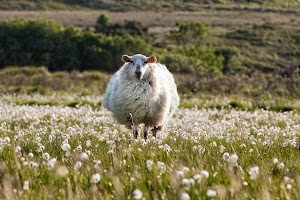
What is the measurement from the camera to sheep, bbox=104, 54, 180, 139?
10320mm

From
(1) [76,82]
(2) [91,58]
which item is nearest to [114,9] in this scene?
(2) [91,58]

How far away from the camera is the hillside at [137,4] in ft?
489

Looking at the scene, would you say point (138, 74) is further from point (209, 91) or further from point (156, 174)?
point (209, 91)

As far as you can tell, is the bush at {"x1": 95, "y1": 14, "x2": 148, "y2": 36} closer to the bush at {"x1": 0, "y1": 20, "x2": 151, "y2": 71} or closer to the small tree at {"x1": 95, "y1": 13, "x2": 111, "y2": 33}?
the small tree at {"x1": 95, "y1": 13, "x2": 111, "y2": 33}

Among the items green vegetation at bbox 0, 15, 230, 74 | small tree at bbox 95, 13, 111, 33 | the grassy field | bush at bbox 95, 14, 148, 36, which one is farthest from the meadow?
small tree at bbox 95, 13, 111, 33

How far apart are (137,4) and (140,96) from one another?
5795 inches

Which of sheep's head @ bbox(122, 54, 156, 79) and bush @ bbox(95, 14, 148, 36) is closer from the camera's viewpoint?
sheep's head @ bbox(122, 54, 156, 79)

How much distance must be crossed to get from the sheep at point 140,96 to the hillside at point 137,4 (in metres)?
136

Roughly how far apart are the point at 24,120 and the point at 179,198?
8.85m

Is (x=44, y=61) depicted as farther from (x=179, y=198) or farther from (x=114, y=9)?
(x=114, y=9)

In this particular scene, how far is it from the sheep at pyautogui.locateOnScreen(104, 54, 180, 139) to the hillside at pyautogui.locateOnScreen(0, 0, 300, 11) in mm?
136498

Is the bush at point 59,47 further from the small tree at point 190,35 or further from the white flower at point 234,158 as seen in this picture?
the white flower at point 234,158

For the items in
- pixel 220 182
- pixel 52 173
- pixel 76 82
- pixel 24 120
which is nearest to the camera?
pixel 220 182

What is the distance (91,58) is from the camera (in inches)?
2302
